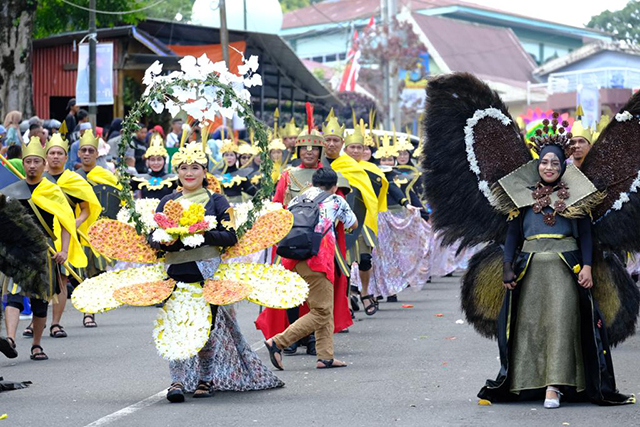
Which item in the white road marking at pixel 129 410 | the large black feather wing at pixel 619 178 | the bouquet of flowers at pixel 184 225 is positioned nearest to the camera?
the white road marking at pixel 129 410

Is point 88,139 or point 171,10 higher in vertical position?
point 171,10

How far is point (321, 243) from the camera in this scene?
1056cm

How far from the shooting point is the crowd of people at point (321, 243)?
8.42 meters

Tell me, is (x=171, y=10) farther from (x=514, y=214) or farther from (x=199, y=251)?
(x=514, y=214)

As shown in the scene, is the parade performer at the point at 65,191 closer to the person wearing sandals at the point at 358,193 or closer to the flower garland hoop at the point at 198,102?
the person wearing sandals at the point at 358,193

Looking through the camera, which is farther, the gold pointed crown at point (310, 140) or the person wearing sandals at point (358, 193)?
the person wearing sandals at point (358, 193)

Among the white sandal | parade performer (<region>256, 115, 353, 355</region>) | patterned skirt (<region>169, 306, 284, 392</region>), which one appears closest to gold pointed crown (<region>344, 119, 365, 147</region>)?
parade performer (<region>256, 115, 353, 355</region>)

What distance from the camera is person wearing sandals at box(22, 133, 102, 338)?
12.3 metres

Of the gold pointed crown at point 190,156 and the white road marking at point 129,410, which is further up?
the gold pointed crown at point 190,156

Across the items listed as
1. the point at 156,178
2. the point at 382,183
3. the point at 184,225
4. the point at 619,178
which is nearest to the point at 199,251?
the point at 184,225

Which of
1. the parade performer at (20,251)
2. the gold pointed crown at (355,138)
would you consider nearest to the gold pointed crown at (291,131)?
the gold pointed crown at (355,138)

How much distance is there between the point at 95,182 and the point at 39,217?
3.10m

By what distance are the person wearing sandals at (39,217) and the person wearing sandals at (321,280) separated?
85.4 inches

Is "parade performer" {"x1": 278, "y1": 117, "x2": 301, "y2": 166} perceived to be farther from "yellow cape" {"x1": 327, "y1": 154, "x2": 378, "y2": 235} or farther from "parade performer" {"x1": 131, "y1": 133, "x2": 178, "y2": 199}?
"yellow cape" {"x1": 327, "y1": 154, "x2": 378, "y2": 235}
